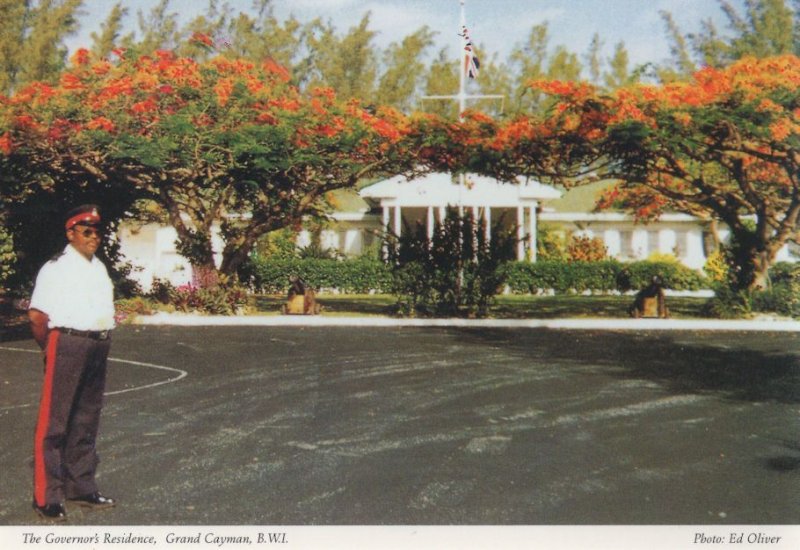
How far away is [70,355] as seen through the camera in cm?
412

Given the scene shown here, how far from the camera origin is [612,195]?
23.7 meters

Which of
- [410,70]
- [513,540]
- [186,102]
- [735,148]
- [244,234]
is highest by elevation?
[410,70]

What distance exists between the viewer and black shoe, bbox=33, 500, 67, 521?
420 cm

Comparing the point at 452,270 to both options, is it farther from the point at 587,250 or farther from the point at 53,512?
the point at 53,512

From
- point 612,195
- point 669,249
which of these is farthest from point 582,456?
point 669,249

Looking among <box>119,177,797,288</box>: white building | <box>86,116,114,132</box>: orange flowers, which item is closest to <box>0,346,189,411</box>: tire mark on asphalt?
<box>86,116,114,132</box>: orange flowers

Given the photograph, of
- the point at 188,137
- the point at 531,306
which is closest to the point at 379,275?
the point at 531,306

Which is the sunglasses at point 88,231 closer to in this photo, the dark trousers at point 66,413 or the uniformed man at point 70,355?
the uniformed man at point 70,355

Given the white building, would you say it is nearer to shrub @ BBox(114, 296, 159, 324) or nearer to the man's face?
shrub @ BBox(114, 296, 159, 324)

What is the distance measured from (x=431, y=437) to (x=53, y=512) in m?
2.96

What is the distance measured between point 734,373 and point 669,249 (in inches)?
790

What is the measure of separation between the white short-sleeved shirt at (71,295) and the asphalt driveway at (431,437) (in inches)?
43.7

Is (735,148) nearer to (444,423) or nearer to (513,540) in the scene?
(444,423)

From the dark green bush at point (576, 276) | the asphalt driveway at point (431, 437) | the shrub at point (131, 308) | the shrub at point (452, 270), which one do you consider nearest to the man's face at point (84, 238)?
the asphalt driveway at point (431, 437)
